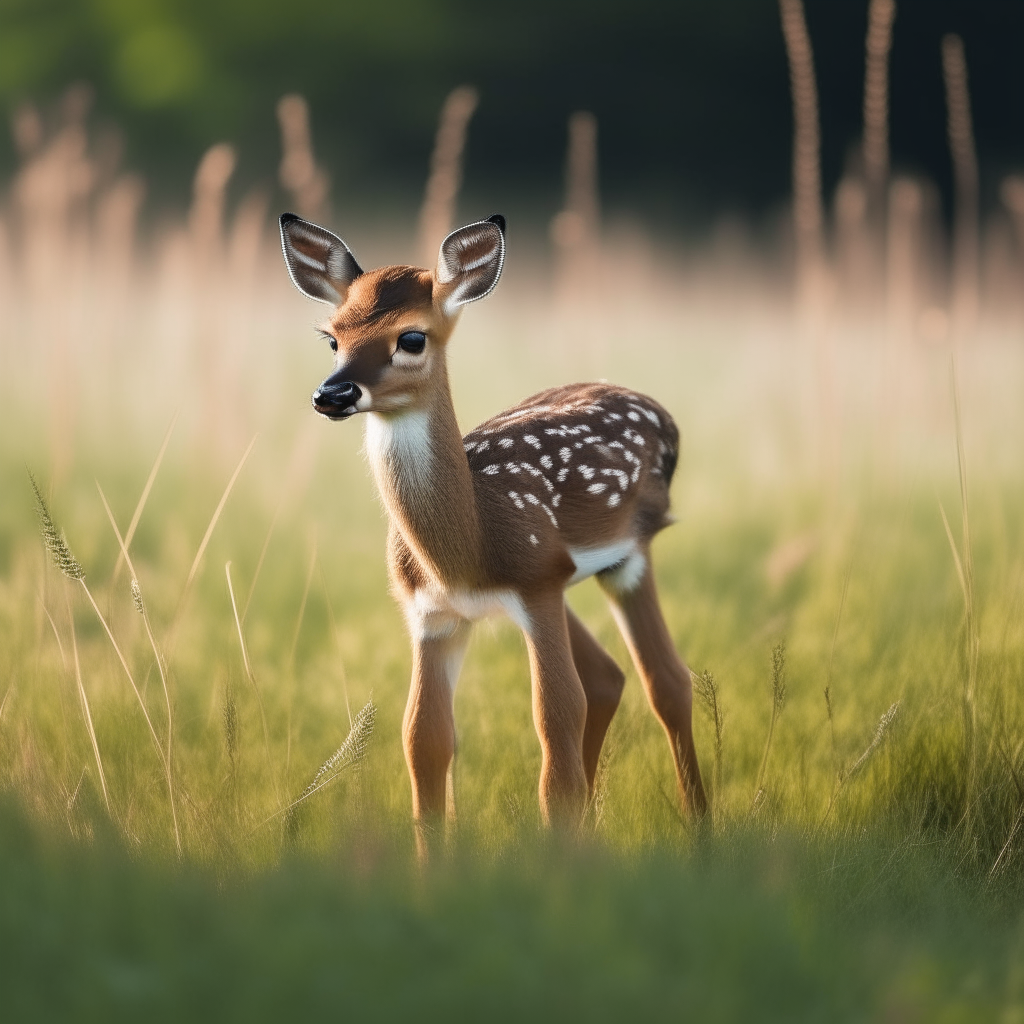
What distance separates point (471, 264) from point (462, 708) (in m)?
1.49

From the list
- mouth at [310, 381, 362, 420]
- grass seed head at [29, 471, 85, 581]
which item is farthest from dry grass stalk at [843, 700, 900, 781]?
grass seed head at [29, 471, 85, 581]

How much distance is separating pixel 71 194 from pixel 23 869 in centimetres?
346

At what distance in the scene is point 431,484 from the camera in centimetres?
282

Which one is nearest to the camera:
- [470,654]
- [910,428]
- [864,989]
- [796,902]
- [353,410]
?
[864,989]

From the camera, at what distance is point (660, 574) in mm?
5223

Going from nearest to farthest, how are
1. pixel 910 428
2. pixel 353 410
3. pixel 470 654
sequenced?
pixel 353 410 < pixel 470 654 < pixel 910 428

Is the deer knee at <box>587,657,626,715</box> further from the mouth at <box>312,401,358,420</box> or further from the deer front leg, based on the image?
the mouth at <box>312,401,358,420</box>

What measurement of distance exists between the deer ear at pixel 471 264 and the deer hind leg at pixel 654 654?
79 centimetres

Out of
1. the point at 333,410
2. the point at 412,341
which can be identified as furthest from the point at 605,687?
the point at 333,410

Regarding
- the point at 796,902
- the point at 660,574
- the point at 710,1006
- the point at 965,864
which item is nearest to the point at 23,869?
the point at 710,1006

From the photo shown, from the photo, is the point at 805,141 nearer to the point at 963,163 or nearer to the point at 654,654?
the point at 963,163

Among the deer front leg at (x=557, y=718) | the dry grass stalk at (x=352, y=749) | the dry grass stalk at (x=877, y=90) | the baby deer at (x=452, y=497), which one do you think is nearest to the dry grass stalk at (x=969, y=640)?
the baby deer at (x=452, y=497)

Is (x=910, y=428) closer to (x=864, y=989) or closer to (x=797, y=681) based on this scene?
(x=797, y=681)

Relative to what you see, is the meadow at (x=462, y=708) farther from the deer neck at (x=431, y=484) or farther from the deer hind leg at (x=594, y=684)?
the deer neck at (x=431, y=484)
